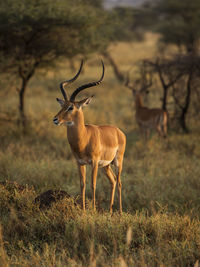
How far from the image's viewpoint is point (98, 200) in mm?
5941

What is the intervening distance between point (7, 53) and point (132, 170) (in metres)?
5.27

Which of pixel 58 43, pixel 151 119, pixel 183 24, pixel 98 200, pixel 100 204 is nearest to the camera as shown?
pixel 100 204

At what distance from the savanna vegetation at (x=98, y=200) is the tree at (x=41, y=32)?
0.31 meters

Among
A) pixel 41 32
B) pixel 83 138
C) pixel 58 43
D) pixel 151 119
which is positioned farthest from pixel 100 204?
pixel 41 32

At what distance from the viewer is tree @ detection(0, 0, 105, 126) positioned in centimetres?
912

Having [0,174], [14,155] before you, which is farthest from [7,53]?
[0,174]

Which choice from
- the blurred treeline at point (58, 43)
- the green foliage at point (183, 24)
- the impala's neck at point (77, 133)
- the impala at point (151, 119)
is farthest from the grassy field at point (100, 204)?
the green foliage at point (183, 24)

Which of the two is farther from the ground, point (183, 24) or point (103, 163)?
point (183, 24)

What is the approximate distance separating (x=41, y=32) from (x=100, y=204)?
6.16 m

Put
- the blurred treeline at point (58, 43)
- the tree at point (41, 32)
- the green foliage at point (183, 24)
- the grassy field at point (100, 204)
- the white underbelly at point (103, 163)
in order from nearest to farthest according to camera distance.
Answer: the grassy field at point (100, 204), the white underbelly at point (103, 163), the tree at point (41, 32), the blurred treeline at point (58, 43), the green foliage at point (183, 24)

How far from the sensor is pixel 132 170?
7.46 metres

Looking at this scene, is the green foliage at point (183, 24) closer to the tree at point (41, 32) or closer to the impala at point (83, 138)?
the tree at point (41, 32)

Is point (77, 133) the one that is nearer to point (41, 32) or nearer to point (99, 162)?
point (99, 162)

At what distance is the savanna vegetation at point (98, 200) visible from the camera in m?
3.57
